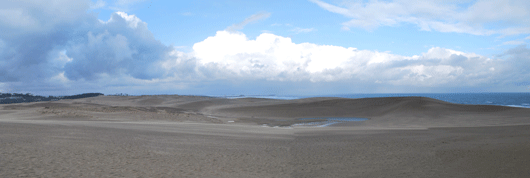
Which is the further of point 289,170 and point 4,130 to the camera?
point 4,130

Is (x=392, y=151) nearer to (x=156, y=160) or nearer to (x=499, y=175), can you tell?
(x=499, y=175)

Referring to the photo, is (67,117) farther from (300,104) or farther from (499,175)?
(300,104)

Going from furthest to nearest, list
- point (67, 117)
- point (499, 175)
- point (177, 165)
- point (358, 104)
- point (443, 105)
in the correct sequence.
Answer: point (358, 104)
point (443, 105)
point (67, 117)
point (177, 165)
point (499, 175)

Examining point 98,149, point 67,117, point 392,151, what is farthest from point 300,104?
point 98,149

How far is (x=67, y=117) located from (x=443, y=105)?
97.6ft

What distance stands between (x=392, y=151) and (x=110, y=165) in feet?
23.7

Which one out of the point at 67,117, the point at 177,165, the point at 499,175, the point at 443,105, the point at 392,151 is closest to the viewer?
the point at 499,175

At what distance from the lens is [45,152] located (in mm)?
7016

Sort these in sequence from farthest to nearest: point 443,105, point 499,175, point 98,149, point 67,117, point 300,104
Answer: point 300,104, point 443,105, point 67,117, point 98,149, point 499,175

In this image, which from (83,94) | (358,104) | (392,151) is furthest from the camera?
(83,94)

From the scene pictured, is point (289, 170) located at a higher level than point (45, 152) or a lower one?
lower

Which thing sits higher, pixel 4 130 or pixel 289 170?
pixel 4 130

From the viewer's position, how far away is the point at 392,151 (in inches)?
356

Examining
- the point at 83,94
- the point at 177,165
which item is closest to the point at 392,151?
the point at 177,165
